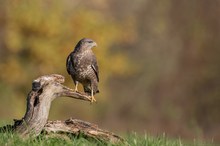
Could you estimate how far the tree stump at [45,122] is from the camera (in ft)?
30.6

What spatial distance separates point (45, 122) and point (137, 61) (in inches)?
Result: 999

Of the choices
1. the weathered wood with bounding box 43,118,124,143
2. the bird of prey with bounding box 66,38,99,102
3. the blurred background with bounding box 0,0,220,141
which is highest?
the blurred background with bounding box 0,0,220,141

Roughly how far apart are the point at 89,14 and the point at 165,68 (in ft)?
21.4

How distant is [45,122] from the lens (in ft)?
30.7

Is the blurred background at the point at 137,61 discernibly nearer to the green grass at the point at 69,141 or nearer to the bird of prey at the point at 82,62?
the bird of prey at the point at 82,62

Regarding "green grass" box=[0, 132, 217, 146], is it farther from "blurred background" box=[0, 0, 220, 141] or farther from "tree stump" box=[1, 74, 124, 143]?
"blurred background" box=[0, 0, 220, 141]

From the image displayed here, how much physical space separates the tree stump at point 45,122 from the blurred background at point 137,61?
19.6m

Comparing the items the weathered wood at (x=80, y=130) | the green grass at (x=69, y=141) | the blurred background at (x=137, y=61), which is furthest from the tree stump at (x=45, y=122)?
the blurred background at (x=137, y=61)

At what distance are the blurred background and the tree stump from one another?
64.4ft

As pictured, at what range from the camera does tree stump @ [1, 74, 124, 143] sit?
367 inches

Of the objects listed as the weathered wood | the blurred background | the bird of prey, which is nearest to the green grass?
the weathered wood

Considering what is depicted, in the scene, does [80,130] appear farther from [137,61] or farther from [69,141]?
[137,61]

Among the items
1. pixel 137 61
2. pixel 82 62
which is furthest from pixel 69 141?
pixel 137 61

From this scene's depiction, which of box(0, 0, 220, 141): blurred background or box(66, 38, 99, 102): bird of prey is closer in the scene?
box(66, 38, 99, 102): bird of prey
